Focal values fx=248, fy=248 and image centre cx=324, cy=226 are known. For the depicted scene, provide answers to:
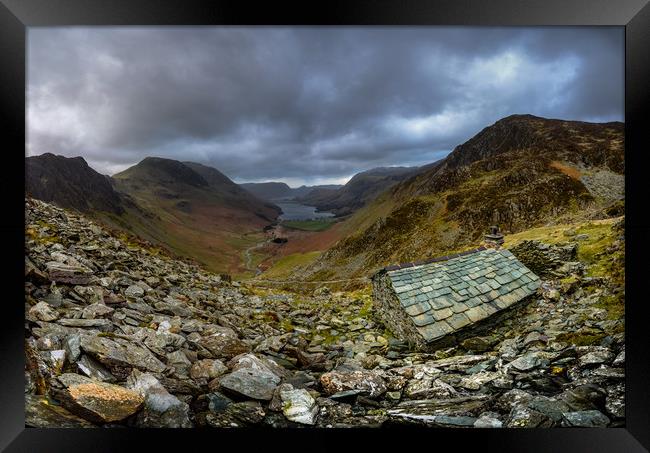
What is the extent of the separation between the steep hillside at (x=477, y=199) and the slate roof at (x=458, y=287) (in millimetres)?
594

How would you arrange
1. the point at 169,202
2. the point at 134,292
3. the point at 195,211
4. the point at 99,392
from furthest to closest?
the point at 195,211, the point at 169,202, the point at 134,292, the point at 99,392

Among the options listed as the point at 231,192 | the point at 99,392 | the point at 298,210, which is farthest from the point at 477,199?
the point at 99,392

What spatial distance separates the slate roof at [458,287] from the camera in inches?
155

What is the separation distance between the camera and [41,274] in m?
3.98

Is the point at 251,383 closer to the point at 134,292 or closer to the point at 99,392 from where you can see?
the point at 99,392

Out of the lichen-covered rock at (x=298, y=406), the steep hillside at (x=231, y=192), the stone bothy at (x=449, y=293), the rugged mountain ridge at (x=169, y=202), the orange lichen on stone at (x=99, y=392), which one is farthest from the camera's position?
the steep hillside at (x=231, y=192)

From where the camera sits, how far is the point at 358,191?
5.48m

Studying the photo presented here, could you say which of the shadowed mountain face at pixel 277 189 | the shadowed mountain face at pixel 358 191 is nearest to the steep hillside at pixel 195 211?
the shadowed mountain face at pixel 277 189

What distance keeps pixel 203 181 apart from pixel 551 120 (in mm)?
6454

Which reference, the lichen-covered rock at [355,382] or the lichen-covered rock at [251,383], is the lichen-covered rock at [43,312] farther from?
the lichen-covered rock at [355,382]

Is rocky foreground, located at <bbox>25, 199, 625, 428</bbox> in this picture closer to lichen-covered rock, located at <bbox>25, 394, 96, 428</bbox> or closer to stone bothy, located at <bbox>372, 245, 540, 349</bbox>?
lichen-covered rock, located at <bbox>25, 394, 96, 428</bbox>

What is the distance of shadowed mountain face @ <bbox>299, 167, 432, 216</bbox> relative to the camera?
5.06 metres

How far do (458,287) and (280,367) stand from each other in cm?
331

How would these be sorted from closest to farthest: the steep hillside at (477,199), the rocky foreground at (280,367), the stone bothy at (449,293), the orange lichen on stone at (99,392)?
the orange lichen on stone at (99,392) → the rocky foreground at (280,367) → the stone bothy at (449,293) → the steep hillside at (477,199)
